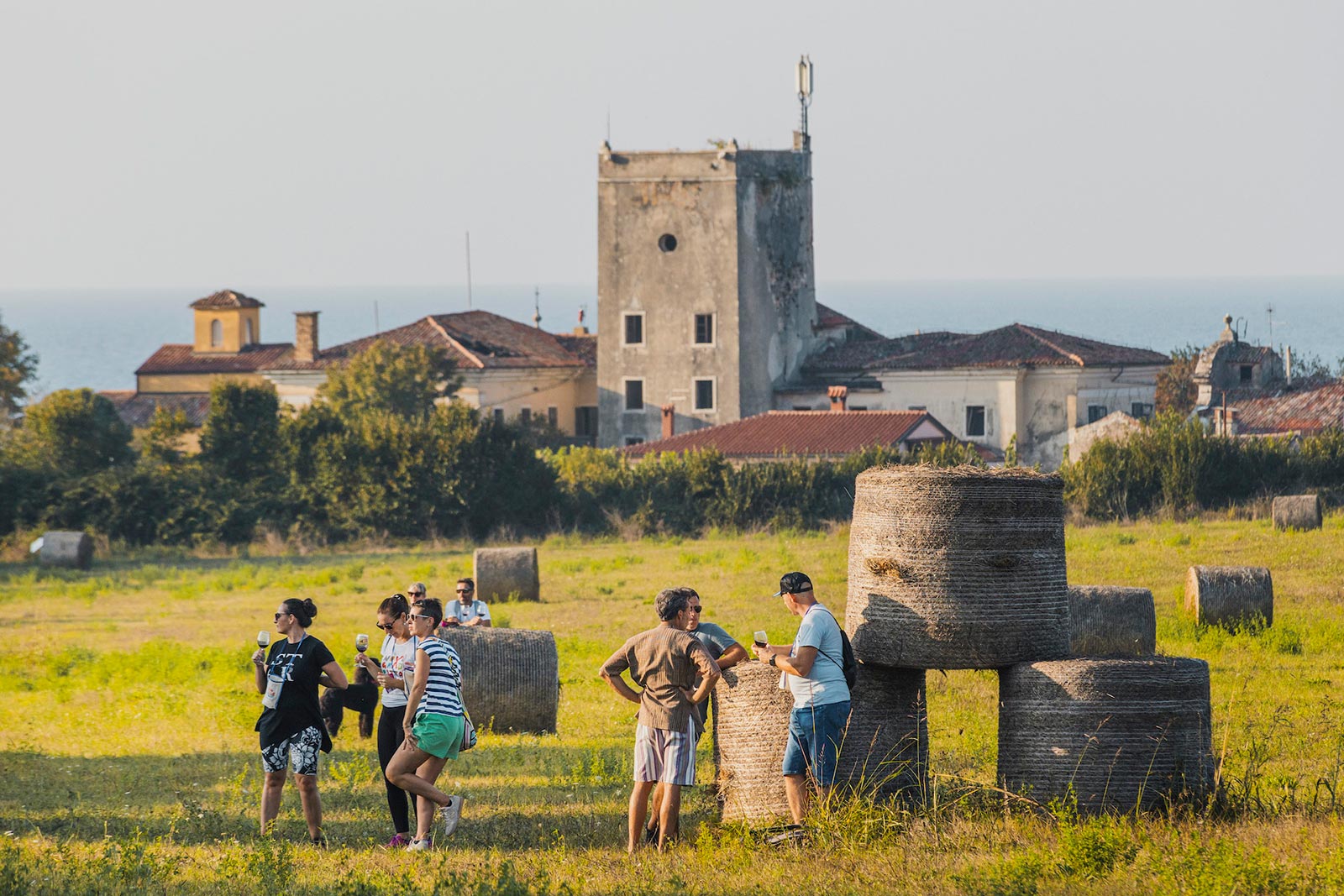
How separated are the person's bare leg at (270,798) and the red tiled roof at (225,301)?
87.6 m

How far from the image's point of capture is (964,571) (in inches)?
482

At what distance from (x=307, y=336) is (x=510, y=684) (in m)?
69.7

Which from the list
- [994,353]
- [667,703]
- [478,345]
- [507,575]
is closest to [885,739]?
[667,703]

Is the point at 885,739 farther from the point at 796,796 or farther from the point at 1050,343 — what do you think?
the point at 1050,343

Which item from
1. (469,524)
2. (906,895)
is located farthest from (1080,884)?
(469,524)

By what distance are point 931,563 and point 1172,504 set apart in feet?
117

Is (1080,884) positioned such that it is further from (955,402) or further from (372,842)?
(955,402)

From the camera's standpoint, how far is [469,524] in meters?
50.9

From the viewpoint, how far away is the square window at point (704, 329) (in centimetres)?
7844

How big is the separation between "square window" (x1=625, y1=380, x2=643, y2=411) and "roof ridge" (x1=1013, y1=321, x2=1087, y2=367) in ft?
50.6

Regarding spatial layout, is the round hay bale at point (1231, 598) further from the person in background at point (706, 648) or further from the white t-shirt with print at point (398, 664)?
the white t-shirt with print at point (398, 664)

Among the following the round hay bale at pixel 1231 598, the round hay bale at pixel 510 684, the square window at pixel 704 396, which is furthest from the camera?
the square window at pixel 704 396

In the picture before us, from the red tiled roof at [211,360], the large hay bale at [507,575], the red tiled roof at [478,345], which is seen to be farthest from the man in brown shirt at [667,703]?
the red tiled roof at [211,360]

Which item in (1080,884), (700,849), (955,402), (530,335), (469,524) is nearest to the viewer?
(1080,884)
